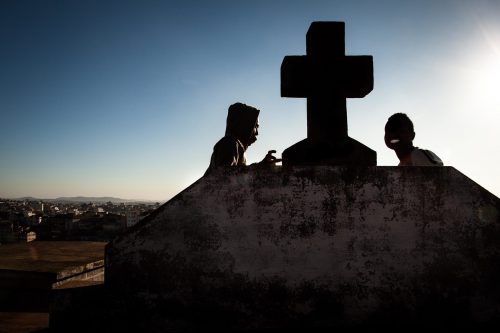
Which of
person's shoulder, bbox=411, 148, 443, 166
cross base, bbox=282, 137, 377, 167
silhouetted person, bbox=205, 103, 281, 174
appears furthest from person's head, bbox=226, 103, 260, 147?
person's shoulder, bbox=411, 148, 443, 166

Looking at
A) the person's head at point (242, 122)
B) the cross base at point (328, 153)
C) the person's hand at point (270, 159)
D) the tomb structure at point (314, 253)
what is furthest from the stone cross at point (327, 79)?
the person's head at point (242, 122)

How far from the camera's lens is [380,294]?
5.86 ft

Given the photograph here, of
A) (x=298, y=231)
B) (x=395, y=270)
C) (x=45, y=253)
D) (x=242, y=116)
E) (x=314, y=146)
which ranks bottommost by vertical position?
(x=45, y=253)

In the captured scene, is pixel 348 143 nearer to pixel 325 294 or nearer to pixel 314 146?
pixel 314 146

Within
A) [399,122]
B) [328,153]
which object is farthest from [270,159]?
[399,122]

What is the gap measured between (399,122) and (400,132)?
9cm

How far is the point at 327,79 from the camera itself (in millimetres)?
2506

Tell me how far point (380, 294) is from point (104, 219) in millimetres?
88859

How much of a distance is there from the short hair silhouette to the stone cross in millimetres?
478

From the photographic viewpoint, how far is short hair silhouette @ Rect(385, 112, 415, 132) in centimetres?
281

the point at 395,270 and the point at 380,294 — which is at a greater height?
the point at 395,270

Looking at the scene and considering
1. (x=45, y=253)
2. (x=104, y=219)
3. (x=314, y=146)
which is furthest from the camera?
(x=104, y=219)

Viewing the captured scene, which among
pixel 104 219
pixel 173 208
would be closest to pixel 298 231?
pixel 173 208

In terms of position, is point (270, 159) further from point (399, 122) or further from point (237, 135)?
point (399, 122)
